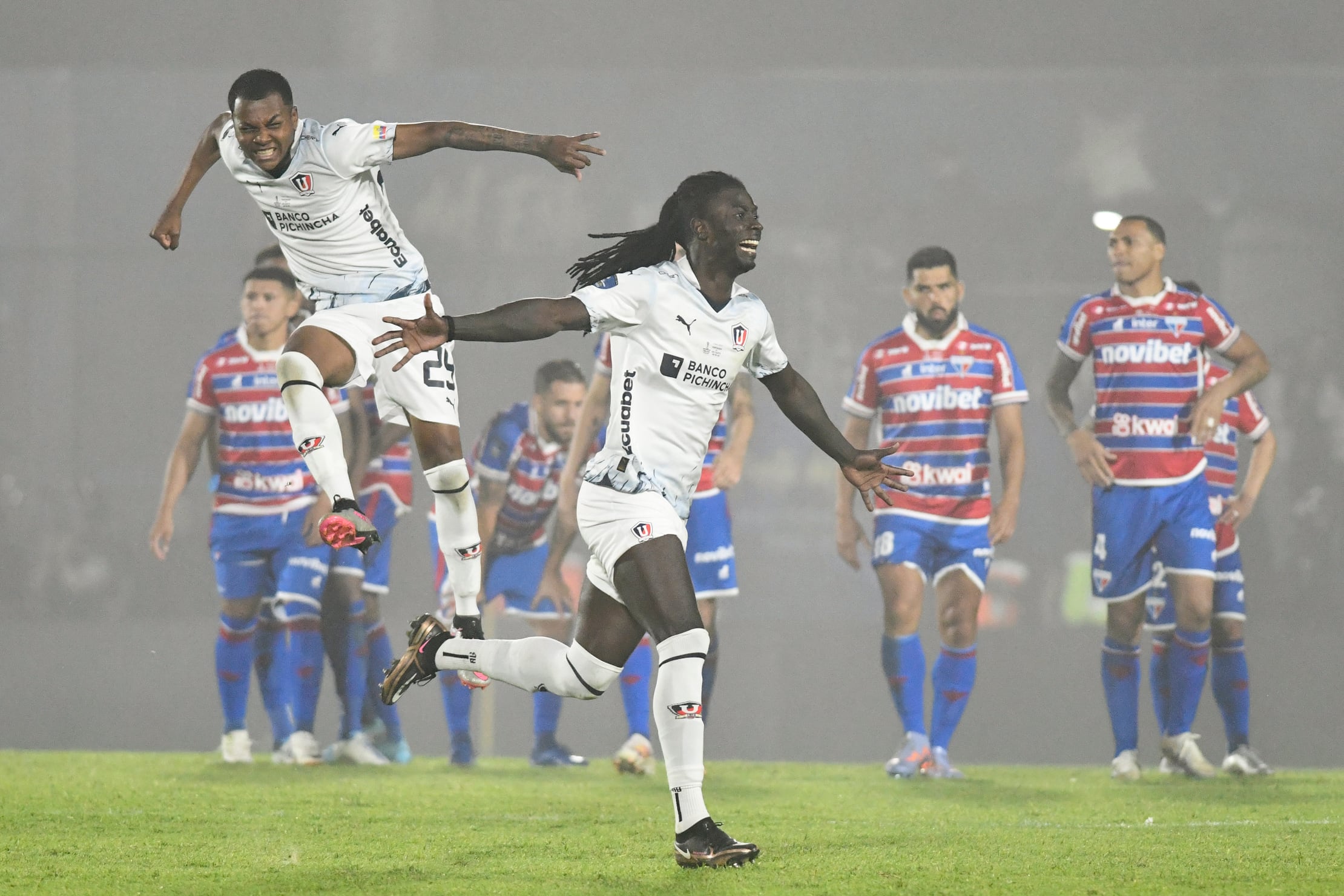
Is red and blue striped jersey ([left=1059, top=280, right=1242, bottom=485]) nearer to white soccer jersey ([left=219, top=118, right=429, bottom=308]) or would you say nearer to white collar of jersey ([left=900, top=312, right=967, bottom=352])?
white collar of jersey ([left=900, top=312, right=967, bottom=352])

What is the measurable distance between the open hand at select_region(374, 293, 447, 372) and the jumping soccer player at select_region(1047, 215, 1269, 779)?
15.4 ft

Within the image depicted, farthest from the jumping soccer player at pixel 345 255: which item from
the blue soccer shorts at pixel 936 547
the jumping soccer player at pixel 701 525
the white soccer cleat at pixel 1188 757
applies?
the white soccer cleat at pixel 1188 757

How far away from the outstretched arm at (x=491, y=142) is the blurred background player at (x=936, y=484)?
344 cm

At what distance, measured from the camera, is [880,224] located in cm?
938

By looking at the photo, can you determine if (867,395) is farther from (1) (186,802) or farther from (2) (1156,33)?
(1) (186,802)

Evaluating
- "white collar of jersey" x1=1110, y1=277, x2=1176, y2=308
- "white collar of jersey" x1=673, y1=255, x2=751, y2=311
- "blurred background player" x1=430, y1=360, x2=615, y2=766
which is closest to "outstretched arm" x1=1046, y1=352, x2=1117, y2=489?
"white collar of jersey" x1=1110, y1=277, x2=1176, y2=308

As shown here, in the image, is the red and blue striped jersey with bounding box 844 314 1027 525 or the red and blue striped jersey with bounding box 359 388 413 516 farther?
the red and blue striped jersey with bounding box 359 388 413 516

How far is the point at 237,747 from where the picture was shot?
7762mm

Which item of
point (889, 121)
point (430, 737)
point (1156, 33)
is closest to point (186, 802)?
point (430, 737)

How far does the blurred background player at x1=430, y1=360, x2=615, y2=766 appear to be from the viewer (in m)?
8.20

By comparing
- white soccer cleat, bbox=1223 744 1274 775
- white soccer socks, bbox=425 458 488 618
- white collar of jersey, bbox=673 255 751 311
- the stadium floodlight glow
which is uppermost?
the stadium floodlight glow

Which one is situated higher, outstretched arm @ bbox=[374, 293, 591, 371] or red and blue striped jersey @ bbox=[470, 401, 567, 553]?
outstretched arm @ bbox=[374, 293, 591, 371]

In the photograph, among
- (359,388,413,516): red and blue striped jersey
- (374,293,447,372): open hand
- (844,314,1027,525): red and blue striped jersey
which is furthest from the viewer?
(359,388,413,516): red and blue striped jersey

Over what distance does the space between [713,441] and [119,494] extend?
3.86 meters
